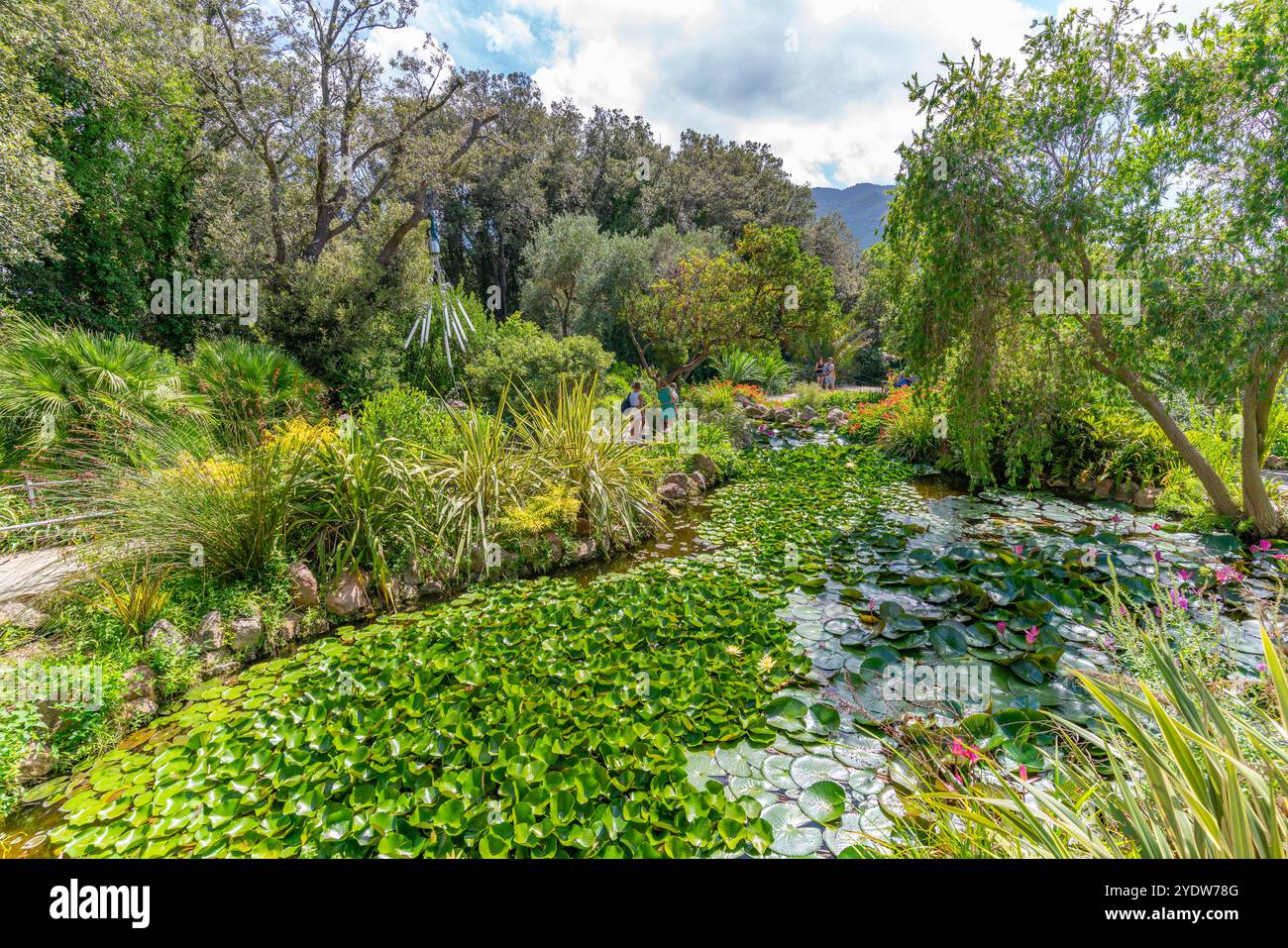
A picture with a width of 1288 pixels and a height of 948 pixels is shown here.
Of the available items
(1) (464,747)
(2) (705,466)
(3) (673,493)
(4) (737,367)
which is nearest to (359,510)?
(1) (464,747)

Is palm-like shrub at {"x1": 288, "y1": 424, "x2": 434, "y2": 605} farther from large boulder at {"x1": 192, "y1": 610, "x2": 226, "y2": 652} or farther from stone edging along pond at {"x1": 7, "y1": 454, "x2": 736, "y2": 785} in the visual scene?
large boulder at {"x1": 192, "y1": 610, "x2": 226, "y2": 652}

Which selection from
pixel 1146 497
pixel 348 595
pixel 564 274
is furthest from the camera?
pixel 564 274

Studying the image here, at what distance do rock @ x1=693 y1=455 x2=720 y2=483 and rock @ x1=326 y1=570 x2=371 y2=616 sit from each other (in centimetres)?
477

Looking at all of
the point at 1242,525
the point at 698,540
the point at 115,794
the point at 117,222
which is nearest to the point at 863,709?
the point at 698,540

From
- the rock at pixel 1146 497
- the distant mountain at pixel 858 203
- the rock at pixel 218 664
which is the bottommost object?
the rock at pixel 218 664

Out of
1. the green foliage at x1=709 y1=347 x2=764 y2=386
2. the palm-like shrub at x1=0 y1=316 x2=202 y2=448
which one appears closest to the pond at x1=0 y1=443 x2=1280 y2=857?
the palm-like shrub at x1=0 y1=316 x2=202 y2=448

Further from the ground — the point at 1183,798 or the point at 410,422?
the point at 410,422

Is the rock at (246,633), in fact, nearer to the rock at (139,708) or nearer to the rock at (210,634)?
the rock at (210,634)

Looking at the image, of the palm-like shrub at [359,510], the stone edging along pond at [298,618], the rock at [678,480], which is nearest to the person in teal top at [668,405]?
the rock at [678,480]

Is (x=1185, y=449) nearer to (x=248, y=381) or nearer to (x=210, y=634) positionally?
(x=210, y=634)

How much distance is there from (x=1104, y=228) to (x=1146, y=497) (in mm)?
3467

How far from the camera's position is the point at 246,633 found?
3314 mm

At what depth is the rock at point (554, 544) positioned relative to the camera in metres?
4.83

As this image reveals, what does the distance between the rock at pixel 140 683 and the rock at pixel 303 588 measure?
874mm
